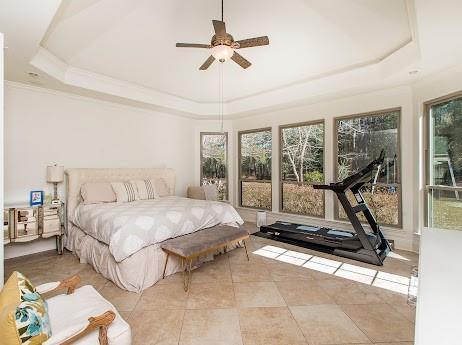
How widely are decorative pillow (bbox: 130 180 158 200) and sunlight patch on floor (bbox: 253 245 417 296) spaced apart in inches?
86.5

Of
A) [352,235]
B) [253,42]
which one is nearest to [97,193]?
[253,42]

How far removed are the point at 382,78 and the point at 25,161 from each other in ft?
18.4

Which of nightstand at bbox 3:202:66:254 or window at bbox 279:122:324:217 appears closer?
nightstand at bbox 3:202:66:254

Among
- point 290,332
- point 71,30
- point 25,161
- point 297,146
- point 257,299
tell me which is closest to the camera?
point 290,332

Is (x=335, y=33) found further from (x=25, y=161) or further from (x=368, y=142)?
(x=25, y=161)

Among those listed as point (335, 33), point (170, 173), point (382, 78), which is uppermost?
point (335, 33)

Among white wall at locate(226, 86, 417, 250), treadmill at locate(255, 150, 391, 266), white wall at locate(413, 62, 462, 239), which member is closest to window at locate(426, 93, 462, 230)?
white wall at locate(413, 62, 462, 239)

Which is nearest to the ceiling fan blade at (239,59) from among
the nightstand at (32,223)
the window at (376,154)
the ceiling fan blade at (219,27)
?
the ceiling fan blade at (219,27)

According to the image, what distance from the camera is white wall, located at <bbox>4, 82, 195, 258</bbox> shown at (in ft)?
11.9

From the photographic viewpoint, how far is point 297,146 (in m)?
5.32

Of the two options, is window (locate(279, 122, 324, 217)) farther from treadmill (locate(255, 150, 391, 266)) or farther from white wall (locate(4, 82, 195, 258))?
white wall (locate(4, 82, 195, 258))

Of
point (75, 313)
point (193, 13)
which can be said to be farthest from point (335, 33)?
point (75, 313)

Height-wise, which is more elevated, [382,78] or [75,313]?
[382,78]

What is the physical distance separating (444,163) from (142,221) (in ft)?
13.7
